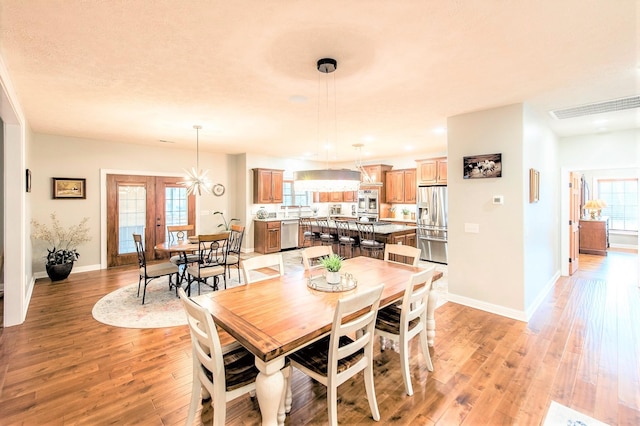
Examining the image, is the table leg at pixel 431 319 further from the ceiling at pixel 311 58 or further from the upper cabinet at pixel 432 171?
the upper cabinet at pixel 432 171

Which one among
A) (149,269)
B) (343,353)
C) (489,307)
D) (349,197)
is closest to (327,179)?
(343,353)

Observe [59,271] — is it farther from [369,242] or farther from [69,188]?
[369,242]

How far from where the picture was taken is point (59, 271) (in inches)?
199

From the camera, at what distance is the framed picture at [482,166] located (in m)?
3.63

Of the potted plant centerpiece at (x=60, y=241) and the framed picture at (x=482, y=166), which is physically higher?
the framed picture at (x=482, y=166)

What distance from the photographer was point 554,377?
2438 millimetres

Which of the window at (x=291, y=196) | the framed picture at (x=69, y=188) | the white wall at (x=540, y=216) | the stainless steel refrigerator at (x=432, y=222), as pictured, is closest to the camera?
the white wall at (x=540, y=216)

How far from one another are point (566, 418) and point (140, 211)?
732cm

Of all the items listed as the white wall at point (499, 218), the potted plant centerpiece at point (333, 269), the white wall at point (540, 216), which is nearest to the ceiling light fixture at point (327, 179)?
the potted plant centerpiece at point (333, 269)

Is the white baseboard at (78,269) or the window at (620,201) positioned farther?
the window at (620,201)

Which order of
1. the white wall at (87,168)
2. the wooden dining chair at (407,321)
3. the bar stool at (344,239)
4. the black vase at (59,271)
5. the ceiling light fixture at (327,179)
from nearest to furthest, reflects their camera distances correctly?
the wooden dining chair at (407,321), the ceiling light fixture at (327,179), the black vase at (59,271), the white wall at (87,168), the bar stool at (344,239)

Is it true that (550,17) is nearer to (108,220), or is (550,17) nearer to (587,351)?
(587,351)

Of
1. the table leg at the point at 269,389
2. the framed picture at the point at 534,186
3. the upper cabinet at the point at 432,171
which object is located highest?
the upper cabinet at the point at 432,171

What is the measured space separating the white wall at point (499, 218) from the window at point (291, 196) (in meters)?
5.34
